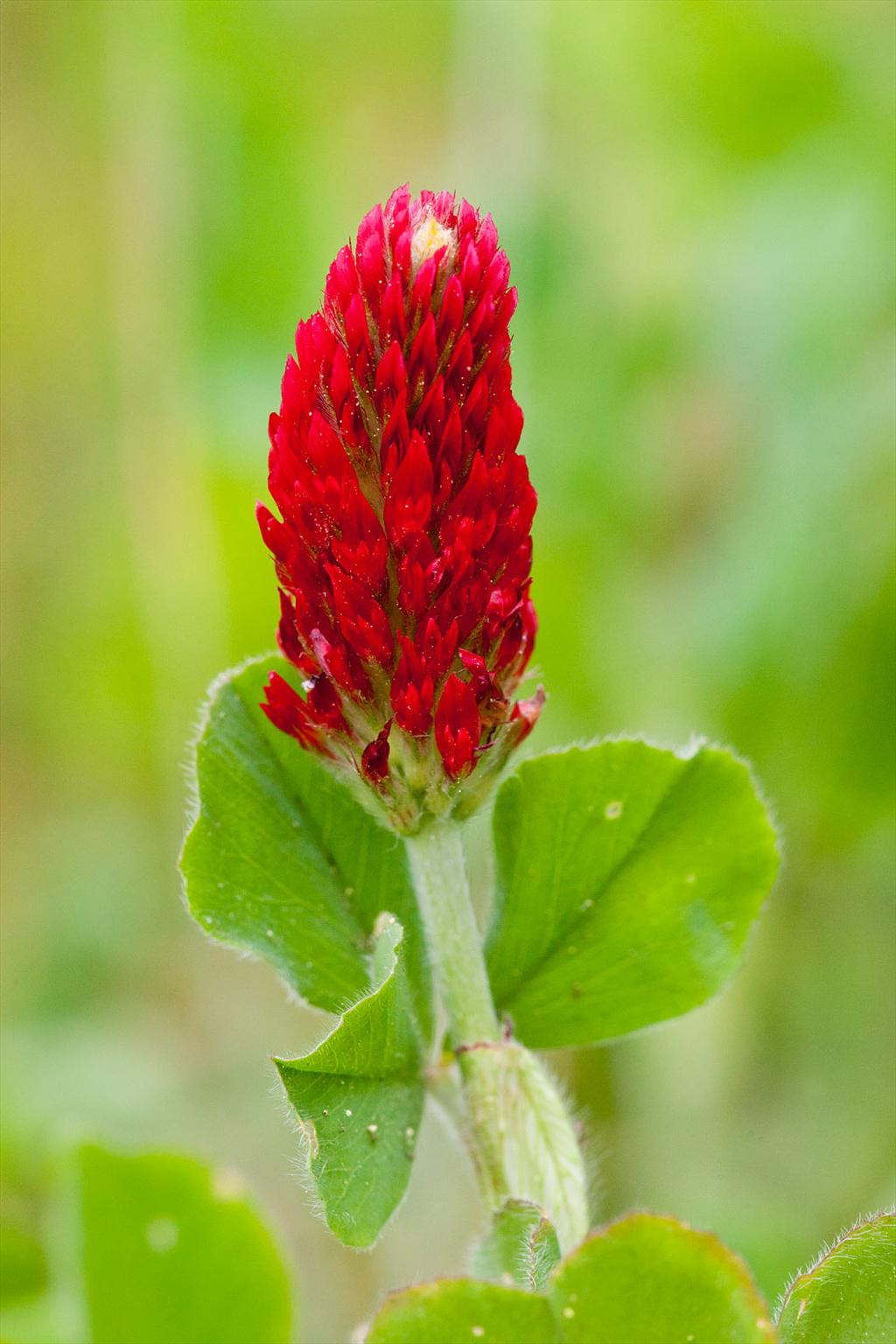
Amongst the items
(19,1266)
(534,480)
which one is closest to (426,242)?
(19,1266)

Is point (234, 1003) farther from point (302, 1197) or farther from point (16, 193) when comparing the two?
point (16, 193)

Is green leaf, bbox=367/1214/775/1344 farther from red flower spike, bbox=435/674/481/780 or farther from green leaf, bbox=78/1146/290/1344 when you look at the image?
green leaf, bbox=78/1146/290/1344

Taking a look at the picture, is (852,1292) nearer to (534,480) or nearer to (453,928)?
(453,928)

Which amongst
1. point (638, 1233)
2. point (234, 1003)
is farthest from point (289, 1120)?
point (234, 1003)

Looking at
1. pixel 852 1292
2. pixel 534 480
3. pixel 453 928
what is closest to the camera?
pixel 852 1292

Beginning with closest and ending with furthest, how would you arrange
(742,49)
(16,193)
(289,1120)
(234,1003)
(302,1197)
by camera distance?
(289,1120)
(302,1197)
(234,1003)
(742,49)
(16,193)

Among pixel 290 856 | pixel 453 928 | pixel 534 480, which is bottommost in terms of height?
pixel 453 928
